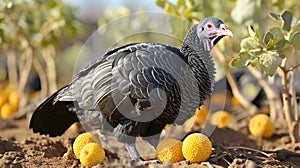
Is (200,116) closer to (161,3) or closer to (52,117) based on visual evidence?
(161,3)

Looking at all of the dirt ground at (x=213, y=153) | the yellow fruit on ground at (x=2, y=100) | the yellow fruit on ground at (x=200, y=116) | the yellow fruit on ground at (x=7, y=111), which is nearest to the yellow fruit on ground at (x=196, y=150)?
the dirt ground at (x=213, y=153)

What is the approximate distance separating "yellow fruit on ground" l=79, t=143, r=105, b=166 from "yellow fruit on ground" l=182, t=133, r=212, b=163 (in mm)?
430

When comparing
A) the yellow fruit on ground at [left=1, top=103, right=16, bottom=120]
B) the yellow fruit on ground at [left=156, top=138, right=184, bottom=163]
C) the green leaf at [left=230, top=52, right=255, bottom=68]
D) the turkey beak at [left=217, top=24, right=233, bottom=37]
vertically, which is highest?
the yellow fruit on ground at [left=1, top=103, right=16, bottom=120]

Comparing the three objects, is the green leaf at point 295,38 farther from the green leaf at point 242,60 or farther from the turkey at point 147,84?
the turkey at point 147,84

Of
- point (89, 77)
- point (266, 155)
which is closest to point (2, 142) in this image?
point (89, 77)

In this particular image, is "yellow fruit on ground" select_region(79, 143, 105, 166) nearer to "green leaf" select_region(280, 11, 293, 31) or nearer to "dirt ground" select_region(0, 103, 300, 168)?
"dirt ground" select_region(0, 103, 300, 168)

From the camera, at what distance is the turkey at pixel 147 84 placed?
2746 mm

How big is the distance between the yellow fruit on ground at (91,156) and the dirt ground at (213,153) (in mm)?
44

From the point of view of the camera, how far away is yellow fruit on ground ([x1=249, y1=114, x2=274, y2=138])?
3.83 metres

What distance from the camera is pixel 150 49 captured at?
9.37 feet

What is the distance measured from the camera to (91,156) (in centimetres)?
259

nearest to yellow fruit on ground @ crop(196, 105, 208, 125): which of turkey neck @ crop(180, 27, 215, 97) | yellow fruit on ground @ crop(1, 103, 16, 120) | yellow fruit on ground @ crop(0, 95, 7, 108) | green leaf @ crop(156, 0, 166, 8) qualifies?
green leaf @ crop(156, 0, 166, 8)

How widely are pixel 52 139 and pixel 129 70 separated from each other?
961 millimetres

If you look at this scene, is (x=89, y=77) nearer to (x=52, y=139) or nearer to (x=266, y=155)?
(x=52, y=139)
